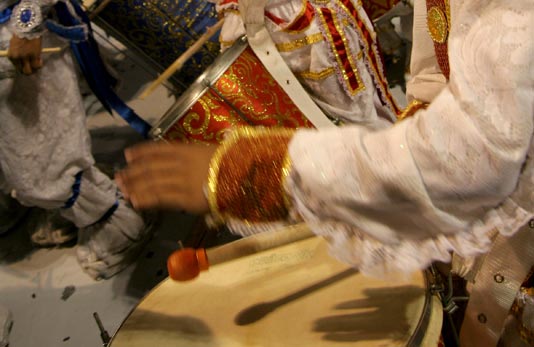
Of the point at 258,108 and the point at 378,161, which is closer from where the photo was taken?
the point at 378,161

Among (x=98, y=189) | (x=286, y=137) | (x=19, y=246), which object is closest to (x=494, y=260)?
(x=286, y=137)

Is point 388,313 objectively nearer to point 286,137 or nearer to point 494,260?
→ point 494,260

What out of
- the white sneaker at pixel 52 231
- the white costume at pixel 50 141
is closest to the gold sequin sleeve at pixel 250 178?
the white costume at pixel 50 141

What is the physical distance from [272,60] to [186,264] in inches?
19.7

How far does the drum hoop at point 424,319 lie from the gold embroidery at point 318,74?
0.49 metres

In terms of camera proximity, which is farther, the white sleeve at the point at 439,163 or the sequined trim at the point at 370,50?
the sequined trim at the point at 370,50

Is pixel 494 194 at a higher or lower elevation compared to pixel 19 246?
higher

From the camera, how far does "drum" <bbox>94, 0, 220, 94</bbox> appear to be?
1.26 meters

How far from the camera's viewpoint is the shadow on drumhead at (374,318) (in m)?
0.57

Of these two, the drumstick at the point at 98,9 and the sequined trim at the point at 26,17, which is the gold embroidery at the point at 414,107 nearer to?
the sequined trim at the point at 26,17

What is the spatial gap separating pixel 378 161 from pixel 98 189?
3.36 ft

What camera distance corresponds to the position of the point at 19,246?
1490mm

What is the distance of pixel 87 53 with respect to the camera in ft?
4.07

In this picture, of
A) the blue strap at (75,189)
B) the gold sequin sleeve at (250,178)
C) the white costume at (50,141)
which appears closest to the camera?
the gold sequin sleeve at (250,178)
